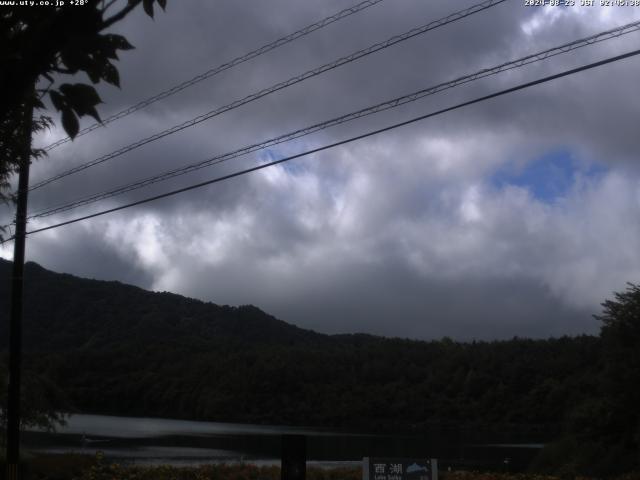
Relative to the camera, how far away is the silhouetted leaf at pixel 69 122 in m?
3.87

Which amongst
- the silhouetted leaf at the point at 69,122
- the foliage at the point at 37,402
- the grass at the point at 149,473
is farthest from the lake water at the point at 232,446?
the silhouetted leaf at the point at 69,122

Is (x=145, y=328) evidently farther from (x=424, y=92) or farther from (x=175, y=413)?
(x=424, y=92)

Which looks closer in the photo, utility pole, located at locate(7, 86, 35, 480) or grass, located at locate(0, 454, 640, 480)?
utility pole, located at locate(7, 86, 35, 480)

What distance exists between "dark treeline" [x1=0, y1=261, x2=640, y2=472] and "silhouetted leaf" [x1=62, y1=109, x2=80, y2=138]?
77.7m

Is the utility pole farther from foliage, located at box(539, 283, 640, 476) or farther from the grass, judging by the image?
foliage, located at box(539, 283, 640, 476)

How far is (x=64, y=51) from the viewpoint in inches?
145

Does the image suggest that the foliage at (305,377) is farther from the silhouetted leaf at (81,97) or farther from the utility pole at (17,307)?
the silhouetted leaf at (81,97)

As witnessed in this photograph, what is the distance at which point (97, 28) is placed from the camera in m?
3.63

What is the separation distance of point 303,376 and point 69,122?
10168cm

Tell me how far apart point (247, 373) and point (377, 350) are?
2321 centimetres

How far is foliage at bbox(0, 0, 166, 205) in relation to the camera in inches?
140

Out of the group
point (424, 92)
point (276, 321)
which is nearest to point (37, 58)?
point (424, 92)

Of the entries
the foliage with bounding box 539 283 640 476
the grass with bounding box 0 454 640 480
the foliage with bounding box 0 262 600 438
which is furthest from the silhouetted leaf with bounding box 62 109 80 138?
the foliage with bounding box 0 262 600 438

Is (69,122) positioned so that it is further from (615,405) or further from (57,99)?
(615,405)
